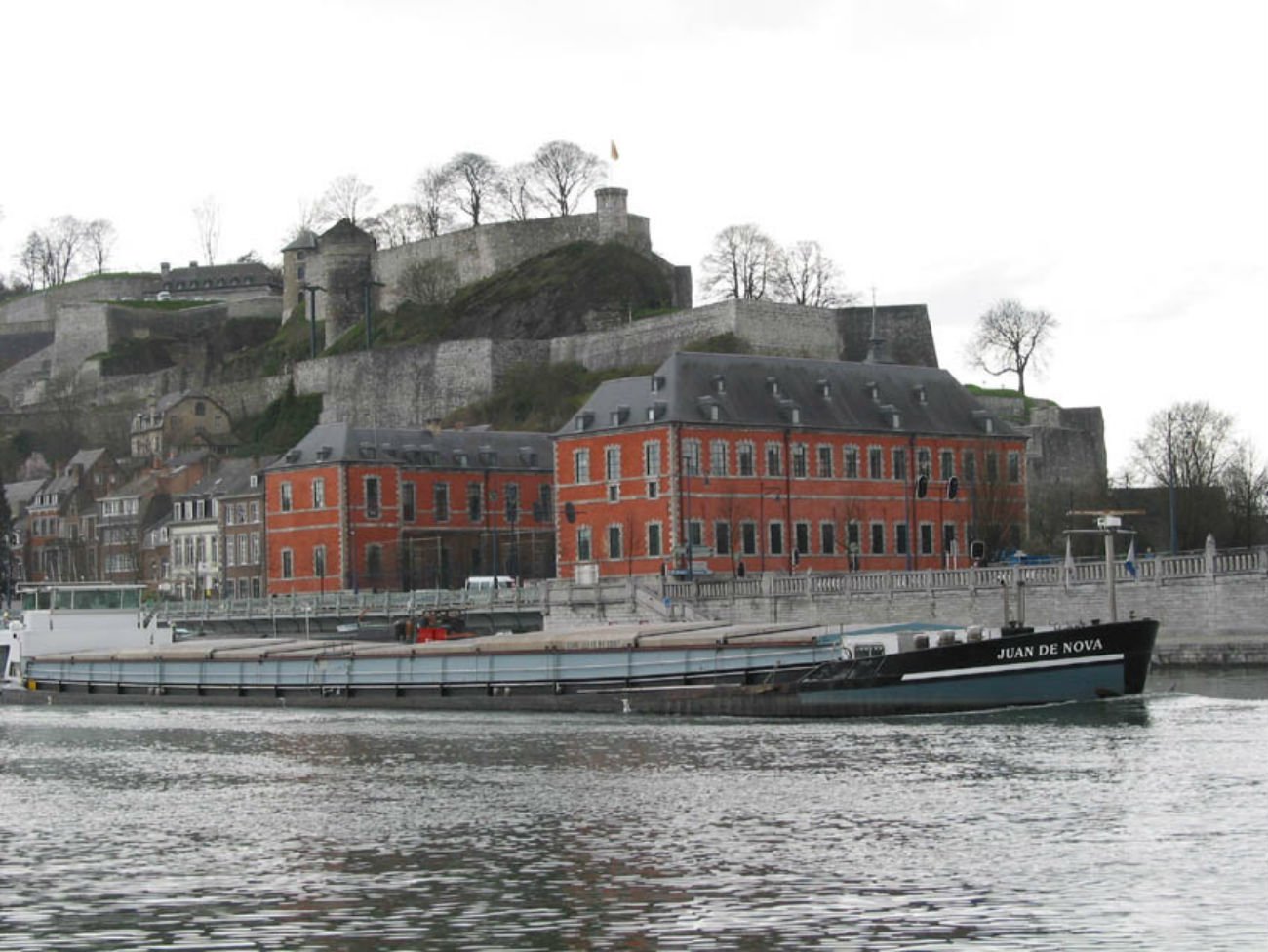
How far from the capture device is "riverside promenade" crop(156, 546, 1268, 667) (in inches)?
2376

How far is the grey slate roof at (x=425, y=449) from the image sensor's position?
100312mm

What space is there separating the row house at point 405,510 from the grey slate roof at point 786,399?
45.0 ft

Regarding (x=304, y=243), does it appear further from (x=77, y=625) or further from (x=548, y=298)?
(x=77, y=625)

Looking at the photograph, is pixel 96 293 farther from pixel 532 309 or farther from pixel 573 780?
pixel 573 780

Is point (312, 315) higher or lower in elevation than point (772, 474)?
higher

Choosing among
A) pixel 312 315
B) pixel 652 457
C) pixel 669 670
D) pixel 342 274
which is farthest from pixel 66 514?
pixel 669 670

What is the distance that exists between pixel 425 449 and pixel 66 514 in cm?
4550

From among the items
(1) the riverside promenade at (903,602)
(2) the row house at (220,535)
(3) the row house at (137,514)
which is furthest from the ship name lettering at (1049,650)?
(3) the row house at (137,514)

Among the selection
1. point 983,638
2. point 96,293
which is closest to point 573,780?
point 983,638

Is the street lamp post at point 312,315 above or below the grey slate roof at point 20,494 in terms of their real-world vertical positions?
above

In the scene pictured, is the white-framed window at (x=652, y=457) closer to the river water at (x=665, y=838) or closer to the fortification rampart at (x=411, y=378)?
the river water at (x=665, y=838)

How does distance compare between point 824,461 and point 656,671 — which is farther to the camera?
point 824,461

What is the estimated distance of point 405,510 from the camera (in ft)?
331

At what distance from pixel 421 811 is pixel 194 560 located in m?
91.1
